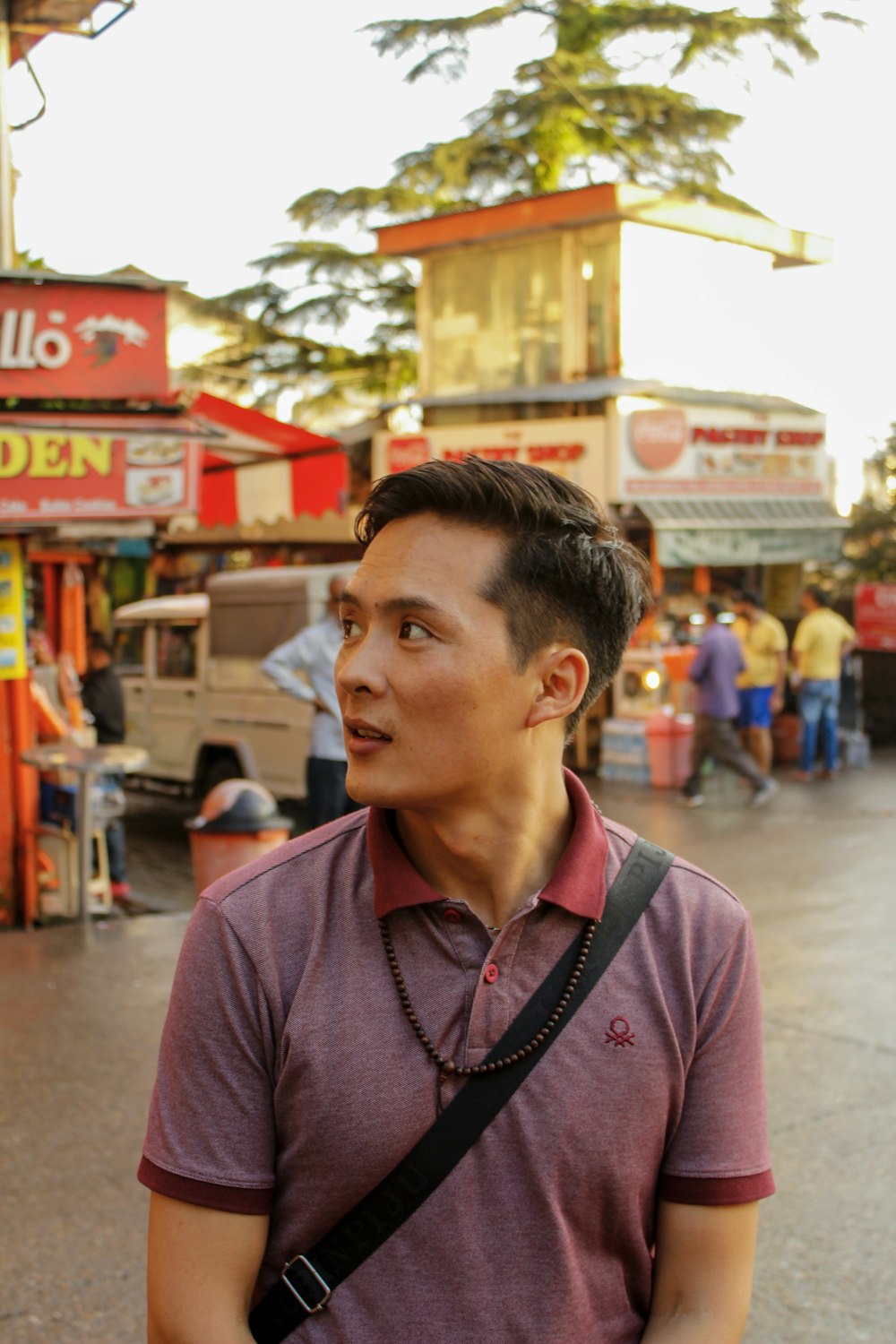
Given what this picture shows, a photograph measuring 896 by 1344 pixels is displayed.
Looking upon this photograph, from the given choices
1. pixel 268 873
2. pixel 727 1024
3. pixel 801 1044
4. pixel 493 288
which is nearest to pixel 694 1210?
pixel 727 1024

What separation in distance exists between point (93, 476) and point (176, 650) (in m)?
5.44

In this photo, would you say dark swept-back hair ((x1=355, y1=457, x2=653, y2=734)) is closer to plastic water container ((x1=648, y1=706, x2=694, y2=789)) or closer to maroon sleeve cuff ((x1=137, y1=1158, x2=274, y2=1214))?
maroon sleeve cuff ((x1=137, y1=1158, x2=274, y2=1214))

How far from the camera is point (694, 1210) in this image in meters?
1.75

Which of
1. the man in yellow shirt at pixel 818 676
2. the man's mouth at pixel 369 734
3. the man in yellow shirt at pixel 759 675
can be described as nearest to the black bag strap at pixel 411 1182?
the man's mouth at pixel 369 734

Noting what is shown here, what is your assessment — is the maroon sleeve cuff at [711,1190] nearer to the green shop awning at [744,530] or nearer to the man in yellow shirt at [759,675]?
the man in yellow shirt at [759,675]

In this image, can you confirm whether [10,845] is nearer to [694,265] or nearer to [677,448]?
[677,448]

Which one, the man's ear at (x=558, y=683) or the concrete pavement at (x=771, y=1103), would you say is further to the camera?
the concrete pavement at (x=771, y=1103)

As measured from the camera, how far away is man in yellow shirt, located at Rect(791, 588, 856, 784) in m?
14.4

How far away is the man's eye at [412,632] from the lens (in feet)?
5.75

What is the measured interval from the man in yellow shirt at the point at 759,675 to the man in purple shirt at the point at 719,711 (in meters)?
0.93

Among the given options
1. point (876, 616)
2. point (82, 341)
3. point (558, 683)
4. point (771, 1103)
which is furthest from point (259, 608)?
point (558, 683)

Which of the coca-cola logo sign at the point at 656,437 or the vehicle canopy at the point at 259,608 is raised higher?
the coca-cola logo sign at the point at 656,437

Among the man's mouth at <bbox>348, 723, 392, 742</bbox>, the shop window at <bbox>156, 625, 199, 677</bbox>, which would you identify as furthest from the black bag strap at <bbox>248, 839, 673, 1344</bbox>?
the shop window at <bbox>156, 625, 199, 677</bbox>

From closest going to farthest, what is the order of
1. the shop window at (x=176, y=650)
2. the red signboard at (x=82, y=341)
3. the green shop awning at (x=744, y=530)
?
the red signboard at (x=82, y=341), the shop window at (x=176, y=650), the green shop awning at (x=744, y=530)
